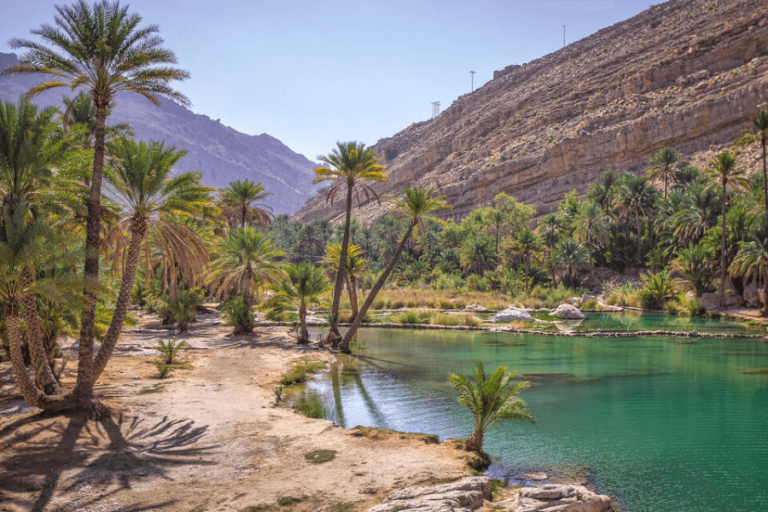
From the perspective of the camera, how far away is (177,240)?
12.2 metres

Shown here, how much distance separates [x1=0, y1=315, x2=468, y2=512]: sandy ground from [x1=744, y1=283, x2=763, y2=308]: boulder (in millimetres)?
36499

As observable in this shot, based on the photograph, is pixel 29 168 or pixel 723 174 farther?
pixel 723 174

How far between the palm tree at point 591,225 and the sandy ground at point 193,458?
5212cm

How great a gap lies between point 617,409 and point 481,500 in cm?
782

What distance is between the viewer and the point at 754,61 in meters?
66.9

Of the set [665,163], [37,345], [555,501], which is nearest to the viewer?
[555,501]

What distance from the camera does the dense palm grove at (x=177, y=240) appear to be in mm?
9500

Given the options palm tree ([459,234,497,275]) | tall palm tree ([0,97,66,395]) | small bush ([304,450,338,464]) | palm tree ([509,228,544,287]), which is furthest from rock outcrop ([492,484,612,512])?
palm tree ([459,234,497,275])

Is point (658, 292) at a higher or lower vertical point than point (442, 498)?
higher

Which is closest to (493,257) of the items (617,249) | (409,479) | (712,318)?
(617,249)

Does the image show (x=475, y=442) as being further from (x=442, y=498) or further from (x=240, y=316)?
(x=240, y=316)

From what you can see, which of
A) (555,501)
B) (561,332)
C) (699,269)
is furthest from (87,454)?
(699,269)

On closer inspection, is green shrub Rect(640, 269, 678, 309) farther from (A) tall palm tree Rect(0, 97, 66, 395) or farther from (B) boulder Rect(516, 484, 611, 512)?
(A) tall palm tree Rect(0, 97, 66, 395)

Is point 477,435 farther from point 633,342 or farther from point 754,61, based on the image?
point 754,61
